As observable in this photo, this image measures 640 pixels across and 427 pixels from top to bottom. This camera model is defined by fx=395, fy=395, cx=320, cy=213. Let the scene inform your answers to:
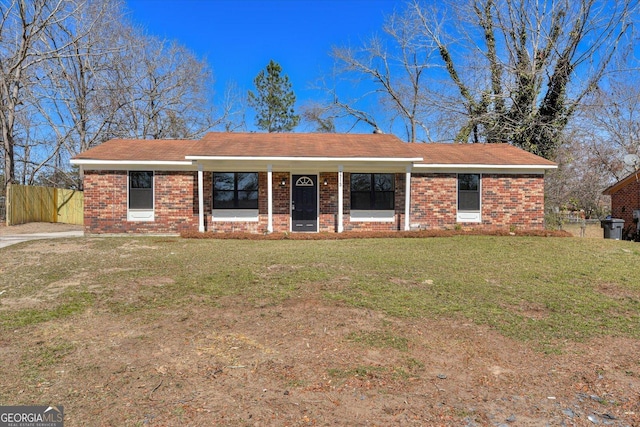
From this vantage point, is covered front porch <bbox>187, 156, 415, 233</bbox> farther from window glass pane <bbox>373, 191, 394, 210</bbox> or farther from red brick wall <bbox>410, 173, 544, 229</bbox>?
red brick wall <bbox>410, 173, 544, 229</bbox>

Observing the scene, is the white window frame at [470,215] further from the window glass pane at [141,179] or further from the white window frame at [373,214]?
the window glass pane at [141,179]

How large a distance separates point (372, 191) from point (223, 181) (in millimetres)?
5281

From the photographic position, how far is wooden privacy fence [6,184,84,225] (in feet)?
62.8

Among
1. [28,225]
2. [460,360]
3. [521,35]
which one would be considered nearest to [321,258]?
[460,360]

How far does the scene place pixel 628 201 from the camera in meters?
16.2

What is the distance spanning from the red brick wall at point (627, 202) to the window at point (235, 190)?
590 inches

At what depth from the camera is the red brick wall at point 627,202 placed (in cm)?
1578

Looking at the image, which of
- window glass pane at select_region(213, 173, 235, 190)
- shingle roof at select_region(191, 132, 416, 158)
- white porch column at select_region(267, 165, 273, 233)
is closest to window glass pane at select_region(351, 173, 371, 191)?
shingle roof at select_region(191, 132, 416, 158)

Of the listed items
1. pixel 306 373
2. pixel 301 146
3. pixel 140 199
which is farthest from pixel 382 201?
pixel 306 373

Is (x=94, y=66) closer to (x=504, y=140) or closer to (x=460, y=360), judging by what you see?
(x=504, y=140)

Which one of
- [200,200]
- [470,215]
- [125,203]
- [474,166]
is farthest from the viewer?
[470,215]

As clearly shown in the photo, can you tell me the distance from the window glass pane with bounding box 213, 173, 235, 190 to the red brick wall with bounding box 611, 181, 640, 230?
15.8 m

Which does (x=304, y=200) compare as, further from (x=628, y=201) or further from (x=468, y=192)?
(x=628, y=201)

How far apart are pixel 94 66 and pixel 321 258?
23469 millimetres
